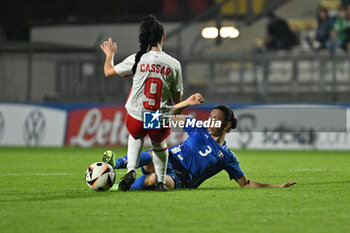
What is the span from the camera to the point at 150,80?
7.45 metres

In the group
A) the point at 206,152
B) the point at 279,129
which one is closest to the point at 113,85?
the point at 279,129

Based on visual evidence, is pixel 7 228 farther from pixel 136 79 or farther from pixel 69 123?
pixel 69 123

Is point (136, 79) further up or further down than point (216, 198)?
further up

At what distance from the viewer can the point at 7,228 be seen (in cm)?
521

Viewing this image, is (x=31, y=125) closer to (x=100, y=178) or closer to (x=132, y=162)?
(x=100, y=178)

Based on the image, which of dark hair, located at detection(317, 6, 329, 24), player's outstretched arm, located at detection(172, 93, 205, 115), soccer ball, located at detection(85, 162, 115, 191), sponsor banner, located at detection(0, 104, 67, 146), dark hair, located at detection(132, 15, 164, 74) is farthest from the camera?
dark hair, located at detection(317, 6, 329, 24)

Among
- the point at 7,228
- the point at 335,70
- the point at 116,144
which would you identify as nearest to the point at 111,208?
the point at 7,228

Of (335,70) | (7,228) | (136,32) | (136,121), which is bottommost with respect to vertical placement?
(7,228)

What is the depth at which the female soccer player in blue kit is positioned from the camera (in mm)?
7883

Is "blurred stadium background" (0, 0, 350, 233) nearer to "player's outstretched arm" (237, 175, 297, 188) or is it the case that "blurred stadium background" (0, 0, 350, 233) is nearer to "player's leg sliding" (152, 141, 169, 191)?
"player's outstretched arm" (237, 175, 297, 188)

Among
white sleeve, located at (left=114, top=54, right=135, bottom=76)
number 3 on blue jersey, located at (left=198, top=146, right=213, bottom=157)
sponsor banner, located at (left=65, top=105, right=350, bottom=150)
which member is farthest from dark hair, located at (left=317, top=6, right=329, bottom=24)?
white sleeve, located at (left=114, top=54, right=135, bottom=76)

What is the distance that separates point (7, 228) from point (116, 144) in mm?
13836

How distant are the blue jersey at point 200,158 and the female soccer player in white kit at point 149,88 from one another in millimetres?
403

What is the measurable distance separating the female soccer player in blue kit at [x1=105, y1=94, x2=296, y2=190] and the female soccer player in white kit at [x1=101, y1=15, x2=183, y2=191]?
37 centimetres
